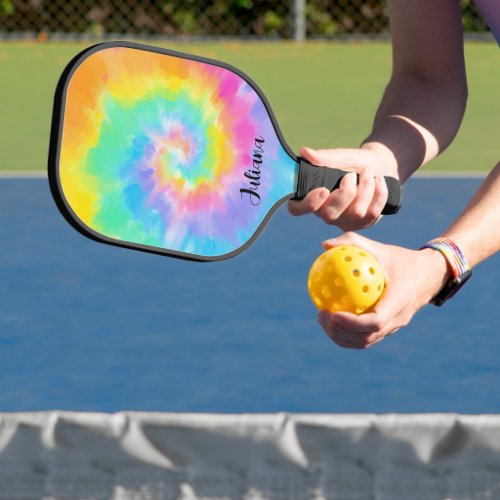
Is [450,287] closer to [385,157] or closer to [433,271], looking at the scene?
[433,271]

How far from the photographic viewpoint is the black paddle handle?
7.86ft

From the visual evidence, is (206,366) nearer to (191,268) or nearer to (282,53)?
(191,268)

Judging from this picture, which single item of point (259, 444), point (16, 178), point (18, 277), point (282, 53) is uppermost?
point (259, 444)

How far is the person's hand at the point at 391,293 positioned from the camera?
2.04 m

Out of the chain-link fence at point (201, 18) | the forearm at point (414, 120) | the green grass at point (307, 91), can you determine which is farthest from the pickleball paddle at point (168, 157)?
the chain-link fence at point (201, 18)

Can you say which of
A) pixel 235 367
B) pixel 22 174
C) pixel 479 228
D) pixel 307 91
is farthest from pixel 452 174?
pixel 479 228

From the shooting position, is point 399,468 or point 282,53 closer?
point 399,468

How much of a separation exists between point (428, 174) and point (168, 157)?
16.3ft

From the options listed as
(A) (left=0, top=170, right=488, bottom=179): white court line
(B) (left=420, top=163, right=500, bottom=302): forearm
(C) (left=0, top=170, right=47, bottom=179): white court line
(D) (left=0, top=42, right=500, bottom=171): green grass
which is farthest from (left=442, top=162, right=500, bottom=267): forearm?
(D) (left=0, top=42, right=500, bottom=171): green grass

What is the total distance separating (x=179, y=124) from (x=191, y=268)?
3184 mm

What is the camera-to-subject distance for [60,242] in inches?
233

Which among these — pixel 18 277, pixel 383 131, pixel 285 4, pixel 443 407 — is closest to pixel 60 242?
pixel 18 277

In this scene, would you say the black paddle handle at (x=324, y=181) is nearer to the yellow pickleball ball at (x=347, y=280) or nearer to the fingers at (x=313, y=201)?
the fingers at (x=313, y=201)

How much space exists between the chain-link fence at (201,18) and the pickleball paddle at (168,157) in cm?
1005
